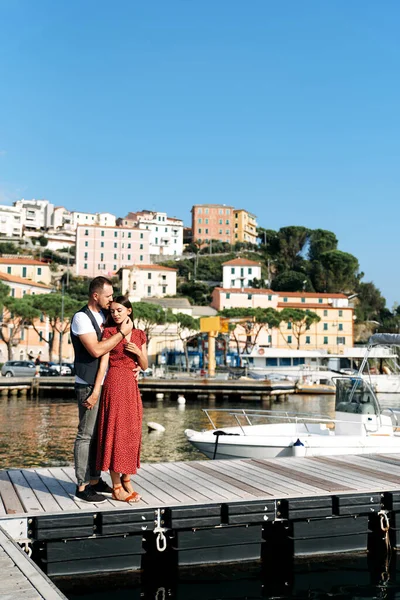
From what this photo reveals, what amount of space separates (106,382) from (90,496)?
1.55 m

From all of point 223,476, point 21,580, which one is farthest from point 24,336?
point 21,580

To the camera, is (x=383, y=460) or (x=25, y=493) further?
(x=383, y=460)

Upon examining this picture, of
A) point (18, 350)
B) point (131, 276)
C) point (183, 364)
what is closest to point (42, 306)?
point (18, 350)

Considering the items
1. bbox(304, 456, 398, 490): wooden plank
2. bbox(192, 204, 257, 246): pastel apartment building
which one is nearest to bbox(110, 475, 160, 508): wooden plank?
bbox(304, 456, 398, 490): wooden plank

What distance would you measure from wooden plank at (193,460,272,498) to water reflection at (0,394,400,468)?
866 cm

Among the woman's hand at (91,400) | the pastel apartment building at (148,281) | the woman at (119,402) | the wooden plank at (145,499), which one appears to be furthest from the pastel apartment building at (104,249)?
the woman's hand at (91,400)

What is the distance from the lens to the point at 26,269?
318ft

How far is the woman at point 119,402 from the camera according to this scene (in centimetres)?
795

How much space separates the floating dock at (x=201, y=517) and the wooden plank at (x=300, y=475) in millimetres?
16

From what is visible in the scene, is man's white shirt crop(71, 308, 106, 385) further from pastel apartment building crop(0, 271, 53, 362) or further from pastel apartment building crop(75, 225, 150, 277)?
pastel apartment building crop(75, 225, 150, 277)

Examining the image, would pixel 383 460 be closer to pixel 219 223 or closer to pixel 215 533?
pixel 215 533

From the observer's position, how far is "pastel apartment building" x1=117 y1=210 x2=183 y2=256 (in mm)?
142750

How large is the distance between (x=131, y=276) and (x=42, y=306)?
4385 cm

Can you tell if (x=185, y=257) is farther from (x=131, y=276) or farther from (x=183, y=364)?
(x=183, y=364)
